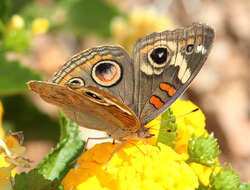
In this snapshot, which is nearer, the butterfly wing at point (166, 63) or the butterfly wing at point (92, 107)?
the butterfly wing at point (92, 107)

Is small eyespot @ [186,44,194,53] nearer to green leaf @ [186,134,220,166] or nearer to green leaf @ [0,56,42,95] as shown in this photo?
green leaf @ [186,134,220,166]

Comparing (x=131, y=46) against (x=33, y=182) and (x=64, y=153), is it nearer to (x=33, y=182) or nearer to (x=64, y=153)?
(x=64, y=153)

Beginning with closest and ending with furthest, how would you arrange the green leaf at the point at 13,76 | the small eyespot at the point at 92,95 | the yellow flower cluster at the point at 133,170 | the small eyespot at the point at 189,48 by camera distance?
1. the yellow flower cluster at the point at 133,170
2. the small eyespot at the point at 92,95
3. the small eyespot at the point at 189,48
4. the green leaf at the point at 13,76

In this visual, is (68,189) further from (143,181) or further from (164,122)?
(164,122)

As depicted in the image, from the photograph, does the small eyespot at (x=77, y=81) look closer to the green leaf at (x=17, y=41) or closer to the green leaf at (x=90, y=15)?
the green leaf at (x=17, y=41)

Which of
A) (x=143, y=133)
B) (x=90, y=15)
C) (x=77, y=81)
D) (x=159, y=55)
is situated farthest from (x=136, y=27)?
(x=143, y=133)

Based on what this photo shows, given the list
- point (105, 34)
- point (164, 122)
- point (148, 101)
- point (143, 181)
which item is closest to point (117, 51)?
point (148, 101)

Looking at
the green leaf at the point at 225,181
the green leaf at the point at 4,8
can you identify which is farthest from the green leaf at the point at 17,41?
the green leaf at the point at 225,181
